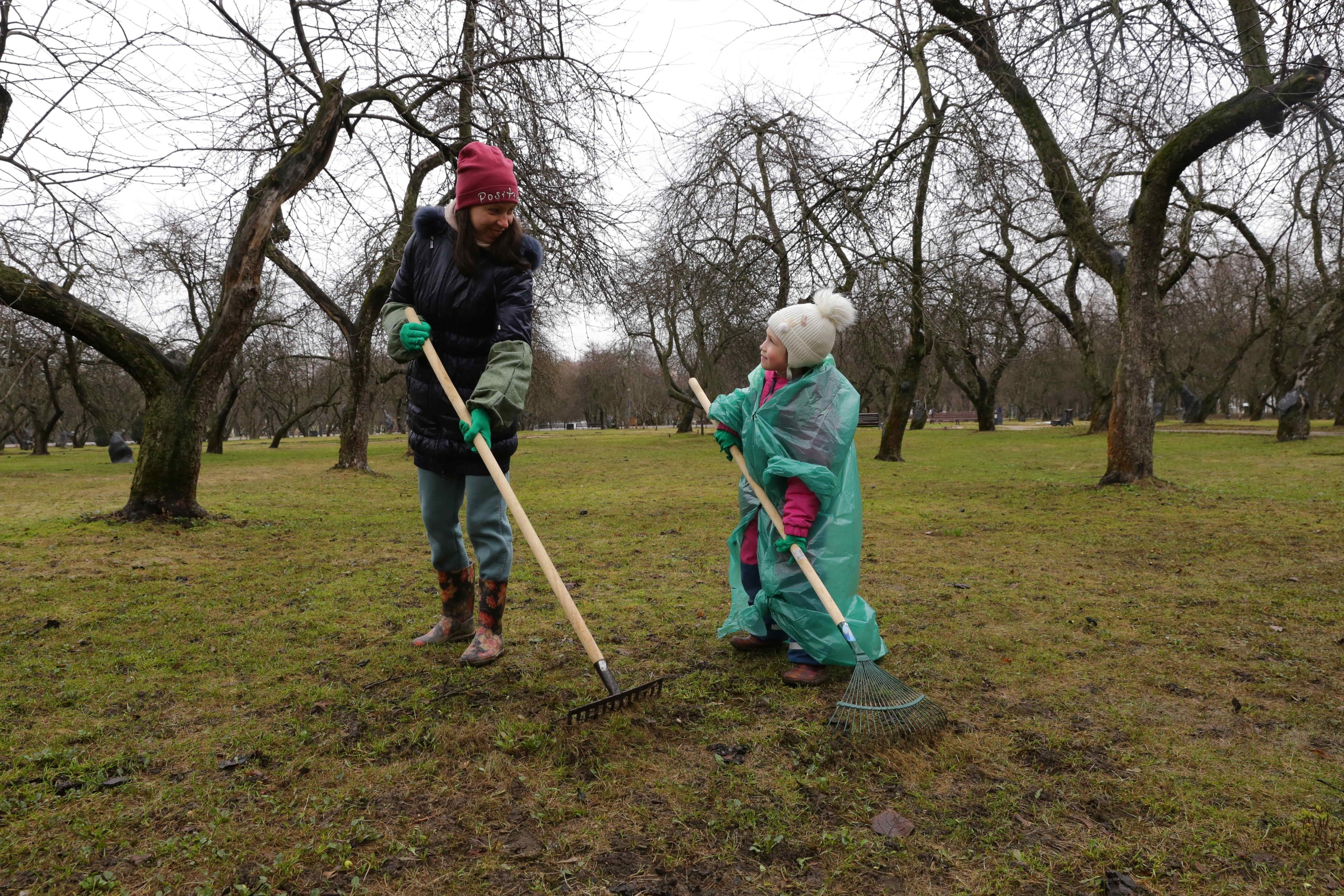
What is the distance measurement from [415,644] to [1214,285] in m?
34.9

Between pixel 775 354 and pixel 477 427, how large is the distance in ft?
4.48

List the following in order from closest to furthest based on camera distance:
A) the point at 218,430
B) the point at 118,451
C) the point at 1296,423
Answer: the point at 1296,423, the point at 118,451, the point at 218,430

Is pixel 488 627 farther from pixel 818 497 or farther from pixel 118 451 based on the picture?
pixel 118 451

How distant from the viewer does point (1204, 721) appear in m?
2.87

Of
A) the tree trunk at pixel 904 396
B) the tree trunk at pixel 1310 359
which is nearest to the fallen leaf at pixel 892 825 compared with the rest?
the tree trunk at pixel 904 396

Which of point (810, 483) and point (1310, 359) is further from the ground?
point (1310, 359)

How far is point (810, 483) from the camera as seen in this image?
3279mm

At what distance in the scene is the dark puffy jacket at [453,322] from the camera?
10.9 ft

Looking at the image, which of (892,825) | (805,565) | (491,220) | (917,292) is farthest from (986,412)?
(892,825)

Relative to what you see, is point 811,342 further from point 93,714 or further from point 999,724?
point 93,714

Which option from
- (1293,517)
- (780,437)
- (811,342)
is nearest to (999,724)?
(780,437)

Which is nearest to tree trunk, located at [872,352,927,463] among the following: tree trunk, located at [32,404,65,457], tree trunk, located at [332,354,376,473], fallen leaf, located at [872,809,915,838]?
tree trunk, located at [332,354,376,473]

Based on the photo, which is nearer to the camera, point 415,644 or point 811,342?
point 811,342

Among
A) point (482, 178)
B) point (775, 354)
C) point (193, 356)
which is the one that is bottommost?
point (775, 354)
